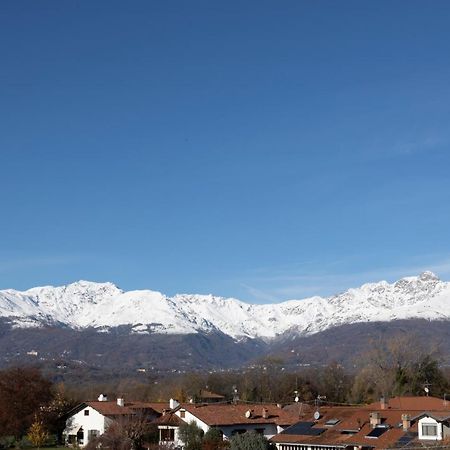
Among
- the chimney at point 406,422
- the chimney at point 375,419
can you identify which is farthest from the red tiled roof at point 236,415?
the chimney at point 406,422

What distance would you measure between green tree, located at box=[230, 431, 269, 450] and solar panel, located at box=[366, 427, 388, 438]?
7.34m

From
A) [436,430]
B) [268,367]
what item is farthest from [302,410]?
[268,367]

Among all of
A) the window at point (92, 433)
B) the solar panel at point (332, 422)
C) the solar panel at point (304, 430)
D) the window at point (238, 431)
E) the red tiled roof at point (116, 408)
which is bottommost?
the window at point (92, 433)

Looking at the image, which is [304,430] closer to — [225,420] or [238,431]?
[238,431]

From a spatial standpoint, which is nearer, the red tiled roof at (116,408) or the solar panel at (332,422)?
the solar panel at (332,422)

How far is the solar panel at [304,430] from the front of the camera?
172ft

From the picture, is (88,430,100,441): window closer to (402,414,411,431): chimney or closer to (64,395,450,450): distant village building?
(64,395,450,450): distant village building

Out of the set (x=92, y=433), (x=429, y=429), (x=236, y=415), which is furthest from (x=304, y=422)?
(x=92, y=433)

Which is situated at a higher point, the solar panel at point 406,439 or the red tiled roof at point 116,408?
the red tiled roof at point 116,408

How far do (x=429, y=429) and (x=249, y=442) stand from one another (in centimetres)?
1214

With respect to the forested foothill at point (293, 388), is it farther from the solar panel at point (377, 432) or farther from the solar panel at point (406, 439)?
the solar panel at point (406, 439)

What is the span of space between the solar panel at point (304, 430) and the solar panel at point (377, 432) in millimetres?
3798

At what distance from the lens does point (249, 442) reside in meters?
52.7

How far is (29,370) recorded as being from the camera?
7606 cm
